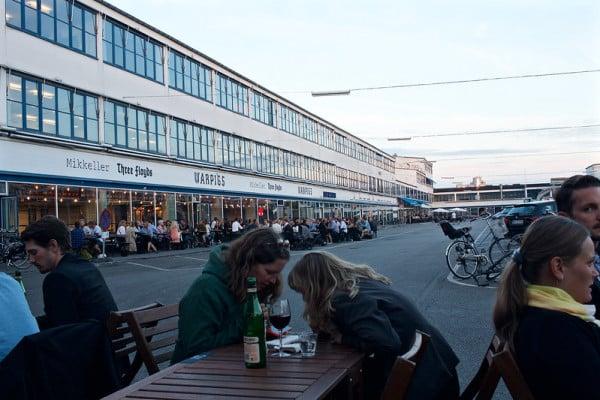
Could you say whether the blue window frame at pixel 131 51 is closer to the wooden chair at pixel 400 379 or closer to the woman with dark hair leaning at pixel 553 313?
the woman with dark hair leaning at pixel 553 313

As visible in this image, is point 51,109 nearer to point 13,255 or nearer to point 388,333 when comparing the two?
point 13,255

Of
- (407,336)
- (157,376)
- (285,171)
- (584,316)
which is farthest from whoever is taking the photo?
(285,171)

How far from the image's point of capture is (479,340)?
269 inches

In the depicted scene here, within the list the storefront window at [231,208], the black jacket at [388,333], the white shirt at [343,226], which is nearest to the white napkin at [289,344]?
the black jacket at [388,333]

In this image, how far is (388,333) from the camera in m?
3.25

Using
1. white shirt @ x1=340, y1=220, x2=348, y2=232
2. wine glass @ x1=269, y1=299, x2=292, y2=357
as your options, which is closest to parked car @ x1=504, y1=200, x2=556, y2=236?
white shirt @ x1=340, y1=220, x2=348, y2=232

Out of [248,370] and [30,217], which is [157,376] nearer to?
[248,370]

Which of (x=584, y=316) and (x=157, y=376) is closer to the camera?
(x=584, y=316)

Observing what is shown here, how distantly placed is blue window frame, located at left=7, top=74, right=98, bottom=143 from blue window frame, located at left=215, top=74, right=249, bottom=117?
13501 millimetres

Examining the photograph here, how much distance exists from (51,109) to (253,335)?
24.8 meters

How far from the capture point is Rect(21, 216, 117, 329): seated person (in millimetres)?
3826

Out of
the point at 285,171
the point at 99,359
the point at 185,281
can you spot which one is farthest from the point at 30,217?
the point at 285,171

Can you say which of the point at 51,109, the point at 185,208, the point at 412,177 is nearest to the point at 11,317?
the point at 51,109

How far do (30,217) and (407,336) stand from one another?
24.2 metres
